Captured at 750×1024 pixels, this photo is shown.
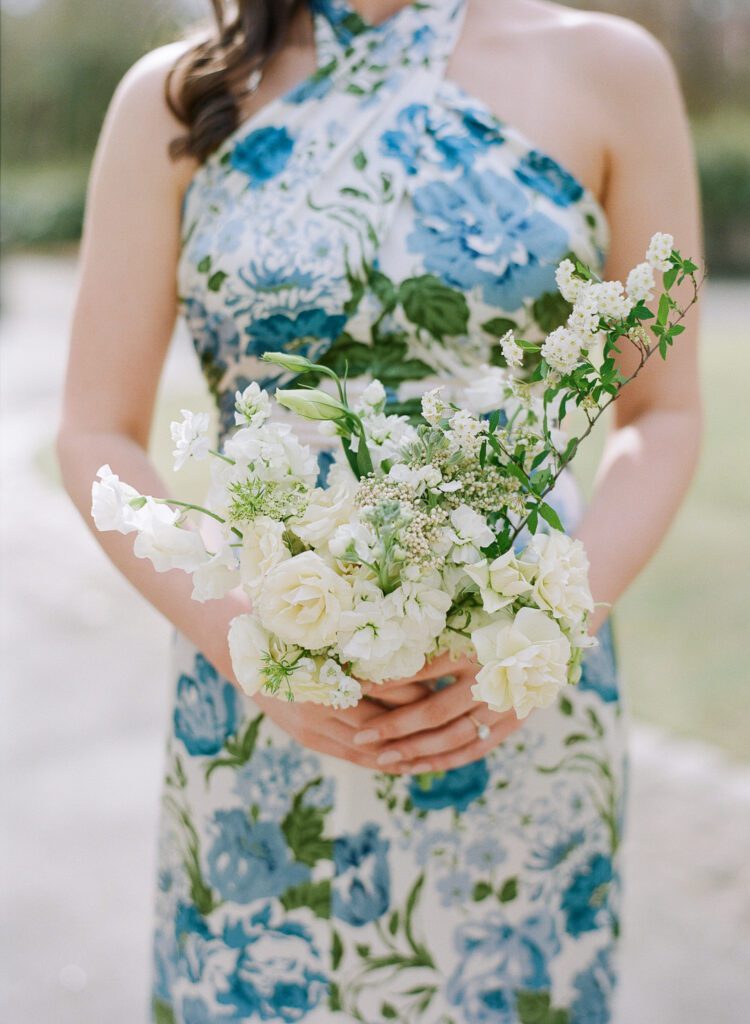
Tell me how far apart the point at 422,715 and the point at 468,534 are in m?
0.46

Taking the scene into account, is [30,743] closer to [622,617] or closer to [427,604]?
[622,617]

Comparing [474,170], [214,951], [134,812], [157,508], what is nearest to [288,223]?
[474,170]

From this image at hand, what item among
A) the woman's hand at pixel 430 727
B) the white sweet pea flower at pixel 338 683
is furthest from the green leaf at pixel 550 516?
the woman's hand at pixel 430 727

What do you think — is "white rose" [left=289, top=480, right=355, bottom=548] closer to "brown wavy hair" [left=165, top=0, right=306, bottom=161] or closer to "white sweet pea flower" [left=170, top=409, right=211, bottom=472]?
"white sweet pea flower" [left=170, top=409, right=211, bottom=472]

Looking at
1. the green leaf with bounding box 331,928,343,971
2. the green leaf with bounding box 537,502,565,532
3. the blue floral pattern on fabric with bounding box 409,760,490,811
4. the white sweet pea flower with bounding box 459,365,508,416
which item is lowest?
the green leaf with bounding box 331,928,343,971

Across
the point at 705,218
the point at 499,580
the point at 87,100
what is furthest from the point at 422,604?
the point at 87,100

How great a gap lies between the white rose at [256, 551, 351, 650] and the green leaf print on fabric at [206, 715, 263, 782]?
2.25 feet

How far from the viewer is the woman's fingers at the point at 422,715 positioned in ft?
4.76

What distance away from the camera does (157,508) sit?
1.12 meters

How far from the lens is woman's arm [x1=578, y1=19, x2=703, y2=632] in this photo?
1654mm

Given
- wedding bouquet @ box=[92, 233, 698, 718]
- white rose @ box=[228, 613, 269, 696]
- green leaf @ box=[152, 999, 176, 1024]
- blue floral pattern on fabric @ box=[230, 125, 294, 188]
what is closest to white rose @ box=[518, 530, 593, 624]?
wedding bouquet @ box=[92, 233, 698, 718]

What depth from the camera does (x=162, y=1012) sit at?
1916 mm

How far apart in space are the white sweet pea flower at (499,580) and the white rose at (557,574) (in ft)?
0.04

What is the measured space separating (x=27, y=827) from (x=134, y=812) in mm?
328
